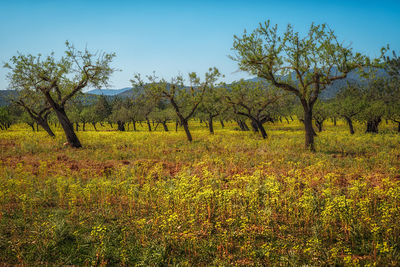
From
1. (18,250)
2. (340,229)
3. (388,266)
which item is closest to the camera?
(388,266)

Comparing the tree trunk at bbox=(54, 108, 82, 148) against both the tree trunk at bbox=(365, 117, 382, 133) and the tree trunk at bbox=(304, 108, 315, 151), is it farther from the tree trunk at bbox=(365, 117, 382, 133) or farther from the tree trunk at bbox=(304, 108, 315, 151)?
the tree trunk at bbox=(365, 117, 382, 133)

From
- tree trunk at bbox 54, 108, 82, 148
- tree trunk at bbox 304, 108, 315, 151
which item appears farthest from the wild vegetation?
tree trunk at bbox 54, 108, 82, 148

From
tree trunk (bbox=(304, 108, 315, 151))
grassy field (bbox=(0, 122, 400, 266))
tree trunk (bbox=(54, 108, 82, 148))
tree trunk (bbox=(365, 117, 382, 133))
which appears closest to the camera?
grassy field (bbox=(0, 122, 400, 266))

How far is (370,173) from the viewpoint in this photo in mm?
10469

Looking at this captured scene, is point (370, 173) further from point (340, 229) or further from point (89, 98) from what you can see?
point (89, 98)

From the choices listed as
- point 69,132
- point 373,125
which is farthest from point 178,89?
point 373,125

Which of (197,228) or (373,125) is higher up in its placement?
(373,125)

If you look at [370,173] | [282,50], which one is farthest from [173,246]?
[282,50]

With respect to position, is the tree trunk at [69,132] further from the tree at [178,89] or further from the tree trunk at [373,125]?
the tree trunk at [373,125]

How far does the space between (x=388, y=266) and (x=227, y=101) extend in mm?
25253

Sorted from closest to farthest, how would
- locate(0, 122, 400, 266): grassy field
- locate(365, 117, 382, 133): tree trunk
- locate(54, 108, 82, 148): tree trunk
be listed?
locate(0, 122, 400, 266): grassy field < locate(54, 108, 82, 148): tree trunk < locate(365, 117, 382, 133): tree trunk

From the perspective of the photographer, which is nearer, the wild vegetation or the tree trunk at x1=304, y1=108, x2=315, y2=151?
the wild vegetation

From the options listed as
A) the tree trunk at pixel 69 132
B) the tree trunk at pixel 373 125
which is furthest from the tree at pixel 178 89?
the tree trunk at pixel 373 125

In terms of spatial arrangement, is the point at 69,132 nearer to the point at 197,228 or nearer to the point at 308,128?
the point at 197,228
